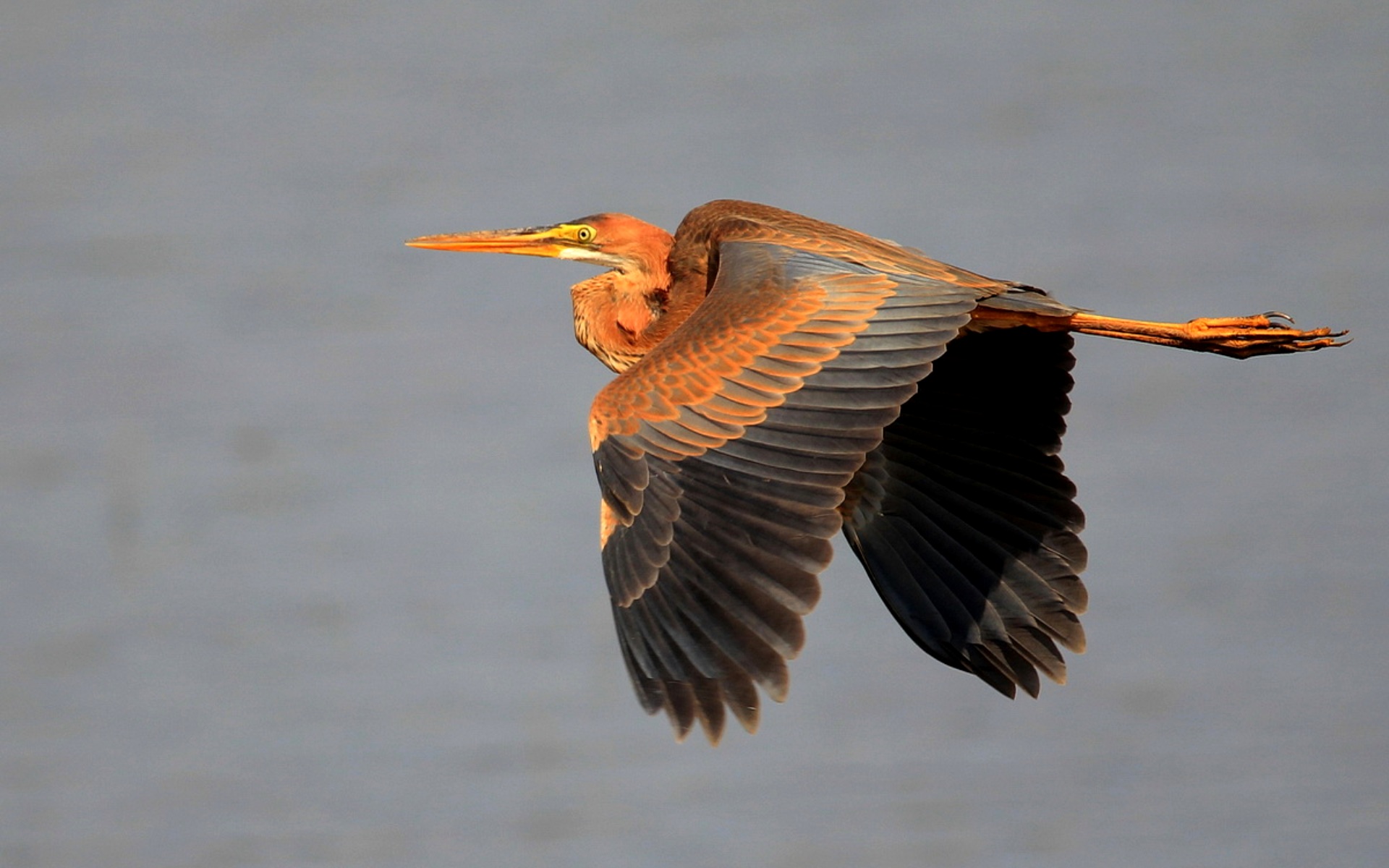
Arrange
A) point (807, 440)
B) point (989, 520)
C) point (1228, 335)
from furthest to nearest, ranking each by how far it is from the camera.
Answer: point (1228, 335), point (989, 520), point (807, 440)

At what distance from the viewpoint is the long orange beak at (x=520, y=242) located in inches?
319

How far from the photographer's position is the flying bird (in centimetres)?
566

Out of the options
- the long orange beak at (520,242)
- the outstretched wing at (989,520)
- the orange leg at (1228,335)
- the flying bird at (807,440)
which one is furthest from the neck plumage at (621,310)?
the orange leg at (1228,335)

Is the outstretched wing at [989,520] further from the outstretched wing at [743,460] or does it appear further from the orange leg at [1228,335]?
the outstretched wing at [743,460]

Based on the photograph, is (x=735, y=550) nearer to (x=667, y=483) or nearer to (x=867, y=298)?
(x=667, y=483)

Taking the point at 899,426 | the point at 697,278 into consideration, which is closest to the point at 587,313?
the point at 697,278

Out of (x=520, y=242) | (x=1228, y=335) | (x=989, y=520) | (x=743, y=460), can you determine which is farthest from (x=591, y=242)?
(x=1228, y=335)

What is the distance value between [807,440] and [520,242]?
2.68 m

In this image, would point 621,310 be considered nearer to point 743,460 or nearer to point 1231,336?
point 743,460

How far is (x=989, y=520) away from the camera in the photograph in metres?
7.12

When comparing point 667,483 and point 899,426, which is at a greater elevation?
point 899,426

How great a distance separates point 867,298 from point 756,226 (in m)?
0.94

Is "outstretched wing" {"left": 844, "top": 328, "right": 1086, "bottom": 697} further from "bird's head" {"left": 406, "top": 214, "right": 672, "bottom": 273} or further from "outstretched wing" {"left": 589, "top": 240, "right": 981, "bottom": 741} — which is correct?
"bird's head" {"left": 406, "top": 214, "right": 672, "bottom": 273}

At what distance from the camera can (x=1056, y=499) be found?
707cm
